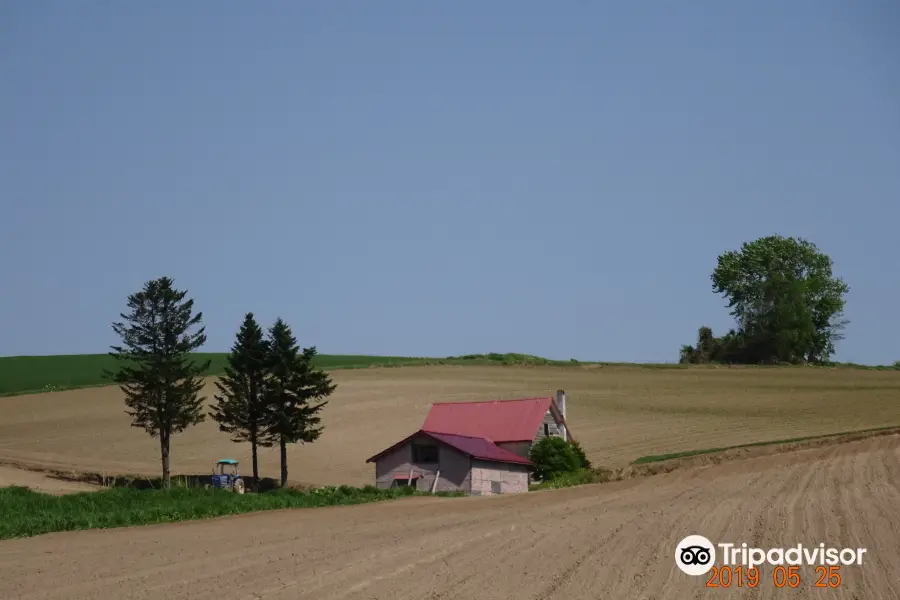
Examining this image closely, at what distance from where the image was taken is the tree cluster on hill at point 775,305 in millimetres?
117000

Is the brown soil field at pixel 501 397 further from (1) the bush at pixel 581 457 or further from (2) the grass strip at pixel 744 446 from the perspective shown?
(2) the grass strip at pixel 744 446

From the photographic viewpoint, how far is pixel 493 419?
6700 centimetres

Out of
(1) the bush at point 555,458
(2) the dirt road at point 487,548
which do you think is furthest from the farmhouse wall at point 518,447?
(2) the dirt road at point 487,548

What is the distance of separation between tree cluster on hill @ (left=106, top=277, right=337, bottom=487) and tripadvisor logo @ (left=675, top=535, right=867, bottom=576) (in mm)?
43434

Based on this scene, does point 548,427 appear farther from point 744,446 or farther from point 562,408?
point 744,446

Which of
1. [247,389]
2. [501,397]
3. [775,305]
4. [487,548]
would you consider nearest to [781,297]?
[775,305]

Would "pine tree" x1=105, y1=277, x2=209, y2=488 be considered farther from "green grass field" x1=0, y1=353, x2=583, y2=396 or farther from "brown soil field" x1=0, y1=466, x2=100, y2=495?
"green grass field" x1=0, y1=353, x2=583, y2=396

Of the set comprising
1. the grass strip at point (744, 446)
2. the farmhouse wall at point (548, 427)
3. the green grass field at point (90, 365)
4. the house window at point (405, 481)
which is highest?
the green grass field at point (90, 365)

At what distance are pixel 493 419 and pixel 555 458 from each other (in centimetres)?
772

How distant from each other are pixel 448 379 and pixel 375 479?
34629 millimetres

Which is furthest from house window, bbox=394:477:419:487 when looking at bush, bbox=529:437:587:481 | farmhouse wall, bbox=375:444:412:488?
bush, bbox=529:437:587:481

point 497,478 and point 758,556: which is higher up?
point 758,556

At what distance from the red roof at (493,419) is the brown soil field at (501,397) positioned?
3.93m

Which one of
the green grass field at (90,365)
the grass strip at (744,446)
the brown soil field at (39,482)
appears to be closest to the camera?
the grass strip at (744,446)
